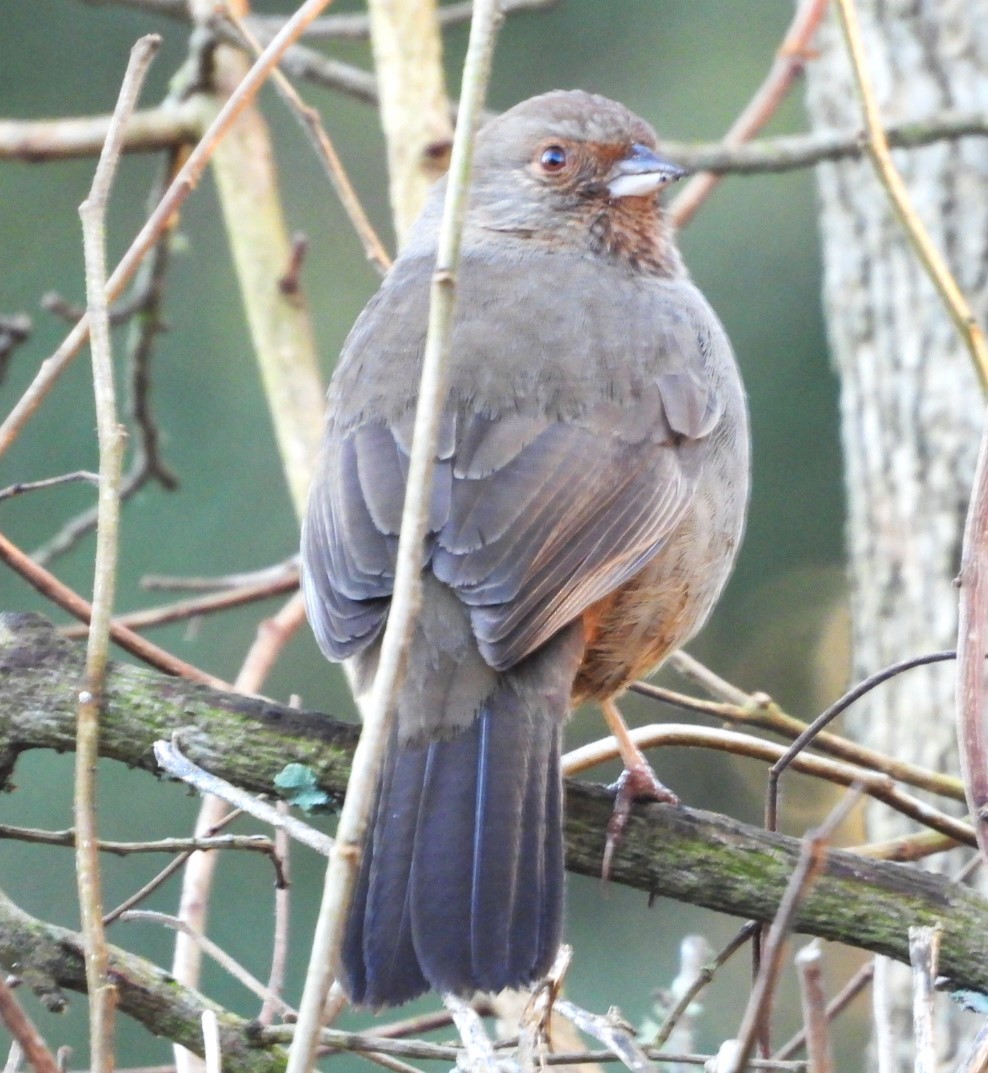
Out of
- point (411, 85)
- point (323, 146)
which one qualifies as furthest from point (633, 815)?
point (411, 85)

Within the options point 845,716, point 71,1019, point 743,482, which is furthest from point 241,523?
point 743,482

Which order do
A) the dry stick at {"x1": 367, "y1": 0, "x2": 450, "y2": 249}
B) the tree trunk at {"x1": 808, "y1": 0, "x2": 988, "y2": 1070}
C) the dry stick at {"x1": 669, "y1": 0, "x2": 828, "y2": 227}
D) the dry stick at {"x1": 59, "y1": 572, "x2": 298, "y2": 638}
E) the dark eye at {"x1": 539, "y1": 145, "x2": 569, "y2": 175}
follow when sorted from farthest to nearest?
the tree trunk at {"x1": 808, "y1": 0, "x2": 988, "y2": 1070}
the dry stick at {"x1": 669, "y1": 0, "x2": 828, "y2": 227}
the dry stick at {"x1": 367, "y1": 0, "x2": 450, "y2": 249}
the dark eye at {"x1": 539, "y1": 145, "x2": 569, "y2": 175}
the dry stick at {"x1": 59, "y1": 572, "x2": 298, "y2": 638}

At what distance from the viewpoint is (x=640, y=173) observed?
14.8 ft

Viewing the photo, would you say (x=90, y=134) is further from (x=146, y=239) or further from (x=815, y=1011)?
(x=815, y=1011)

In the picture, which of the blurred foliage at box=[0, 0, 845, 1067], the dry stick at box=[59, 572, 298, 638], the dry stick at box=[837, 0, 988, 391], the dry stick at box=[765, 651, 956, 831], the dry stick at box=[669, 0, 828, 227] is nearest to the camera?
the dry stick at box=[765, 651, 956, 831]

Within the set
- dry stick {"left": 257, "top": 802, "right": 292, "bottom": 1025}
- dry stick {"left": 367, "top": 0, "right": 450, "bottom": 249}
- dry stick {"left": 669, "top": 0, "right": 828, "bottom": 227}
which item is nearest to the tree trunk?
dry stick {"left": 669, "top": 0, "right": 828, "bottom": 227}

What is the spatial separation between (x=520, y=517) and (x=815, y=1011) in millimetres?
1665

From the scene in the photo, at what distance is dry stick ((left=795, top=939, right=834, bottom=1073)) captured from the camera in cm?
176

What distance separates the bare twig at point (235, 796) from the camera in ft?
7.27

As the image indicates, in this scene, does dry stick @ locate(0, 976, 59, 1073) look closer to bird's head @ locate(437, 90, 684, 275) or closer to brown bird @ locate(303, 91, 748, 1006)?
brown bird @ locate(303, 91, 748, 1006)

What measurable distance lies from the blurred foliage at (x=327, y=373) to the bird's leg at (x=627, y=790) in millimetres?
6243

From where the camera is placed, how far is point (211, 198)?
11.9m

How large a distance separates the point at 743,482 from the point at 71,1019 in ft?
21.7

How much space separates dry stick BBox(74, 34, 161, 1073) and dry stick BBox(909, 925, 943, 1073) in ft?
3.04
